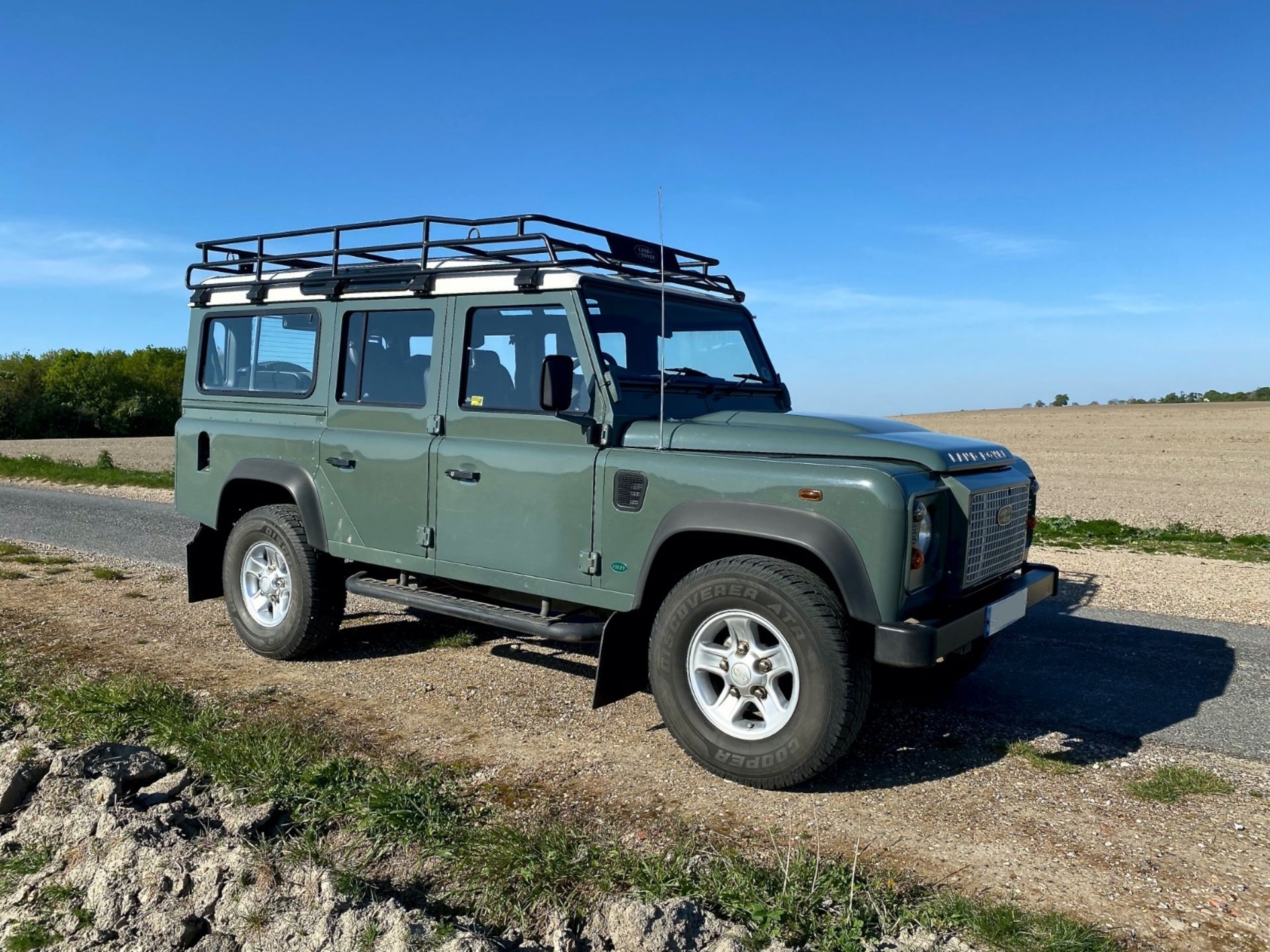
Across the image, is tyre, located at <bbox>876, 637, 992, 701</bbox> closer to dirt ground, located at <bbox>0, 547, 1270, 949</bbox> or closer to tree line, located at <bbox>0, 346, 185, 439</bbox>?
dirt ground, located at <bbox>0, 547, 1270, 949</bbox>

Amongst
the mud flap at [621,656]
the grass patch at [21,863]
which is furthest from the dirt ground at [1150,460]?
the grass patch at [21,863]

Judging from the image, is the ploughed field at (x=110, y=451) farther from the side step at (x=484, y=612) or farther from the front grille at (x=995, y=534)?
the front grille at (x=995, y=534)

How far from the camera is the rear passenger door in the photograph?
214 inches

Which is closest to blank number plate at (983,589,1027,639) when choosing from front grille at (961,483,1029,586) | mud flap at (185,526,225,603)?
front grille at (961,483,1029,586)

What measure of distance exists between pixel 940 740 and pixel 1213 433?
3899cm

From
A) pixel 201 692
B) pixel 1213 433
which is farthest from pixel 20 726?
pixel 1213 433

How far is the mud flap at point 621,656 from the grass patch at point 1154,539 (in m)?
8.08

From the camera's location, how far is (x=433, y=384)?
544 centimetres

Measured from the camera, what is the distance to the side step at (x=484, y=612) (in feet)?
15.7

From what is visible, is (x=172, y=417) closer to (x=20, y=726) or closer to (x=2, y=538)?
(x=2, y=538)

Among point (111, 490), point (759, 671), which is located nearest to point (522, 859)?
point (759, 671)

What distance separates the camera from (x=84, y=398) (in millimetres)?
53500

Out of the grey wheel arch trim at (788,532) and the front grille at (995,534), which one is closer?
the grey wheel arch trim at (788,532)

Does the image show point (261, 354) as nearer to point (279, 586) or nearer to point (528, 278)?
point (279, 586)
